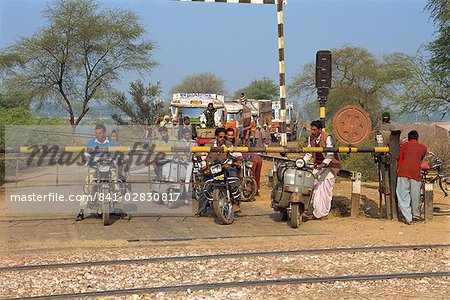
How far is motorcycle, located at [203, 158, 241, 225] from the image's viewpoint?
11.6 metres

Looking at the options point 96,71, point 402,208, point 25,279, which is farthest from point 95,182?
point 96,71

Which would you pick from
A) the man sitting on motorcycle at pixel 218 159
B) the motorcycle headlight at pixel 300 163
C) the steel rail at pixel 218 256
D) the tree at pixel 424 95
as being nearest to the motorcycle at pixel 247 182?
the man sitting on motorcycle at pixel 218 159

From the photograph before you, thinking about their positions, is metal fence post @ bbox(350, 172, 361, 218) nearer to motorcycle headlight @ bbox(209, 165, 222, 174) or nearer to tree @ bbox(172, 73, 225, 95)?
motorcycle headlight @ bbox(209, 165, 222, 174)

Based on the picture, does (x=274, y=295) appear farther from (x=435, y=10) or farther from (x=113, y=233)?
(x=435, y=10)

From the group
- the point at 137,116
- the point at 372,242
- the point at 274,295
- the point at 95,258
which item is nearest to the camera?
the point at 274,295

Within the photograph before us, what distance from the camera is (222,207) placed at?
1167 cm

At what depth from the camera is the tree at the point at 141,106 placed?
2890cm

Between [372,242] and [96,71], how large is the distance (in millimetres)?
28282

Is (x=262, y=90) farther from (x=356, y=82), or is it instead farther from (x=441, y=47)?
(x=441, y=47)

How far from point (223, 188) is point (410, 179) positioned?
3545mm

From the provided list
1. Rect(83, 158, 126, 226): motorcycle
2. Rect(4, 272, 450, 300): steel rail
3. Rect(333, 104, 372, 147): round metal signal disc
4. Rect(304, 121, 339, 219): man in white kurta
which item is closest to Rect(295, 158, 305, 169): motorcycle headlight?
Rect(304, 121, 339, 219): man in white kurta

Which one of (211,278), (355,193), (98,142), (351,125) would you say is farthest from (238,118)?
(211,278)

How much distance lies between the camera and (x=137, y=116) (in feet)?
95.5

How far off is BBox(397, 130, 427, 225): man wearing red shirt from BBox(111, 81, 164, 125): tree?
17.7 m
